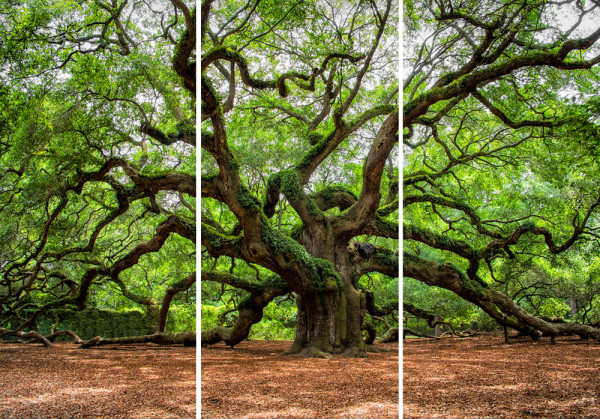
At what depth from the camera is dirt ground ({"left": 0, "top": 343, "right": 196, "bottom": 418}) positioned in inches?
106

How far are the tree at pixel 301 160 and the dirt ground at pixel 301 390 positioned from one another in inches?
52.4

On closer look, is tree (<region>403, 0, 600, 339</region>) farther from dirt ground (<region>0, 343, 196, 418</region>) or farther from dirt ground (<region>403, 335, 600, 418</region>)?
dirt ground (<region>0, 343, 196, 418</region>)

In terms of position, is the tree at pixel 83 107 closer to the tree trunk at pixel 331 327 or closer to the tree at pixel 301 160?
the tree at pixel 301 160

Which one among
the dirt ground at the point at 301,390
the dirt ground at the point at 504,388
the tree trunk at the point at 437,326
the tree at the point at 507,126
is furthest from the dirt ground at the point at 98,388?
the tree trunk at the point at 437,326

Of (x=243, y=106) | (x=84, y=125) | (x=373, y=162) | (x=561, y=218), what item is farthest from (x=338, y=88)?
(x=561, y=218)

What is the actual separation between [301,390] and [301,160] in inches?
179

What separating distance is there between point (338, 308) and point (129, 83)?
4670 millimetres

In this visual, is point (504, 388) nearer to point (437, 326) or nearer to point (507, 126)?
point (507, 126)

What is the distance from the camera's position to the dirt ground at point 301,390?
2.70 metres

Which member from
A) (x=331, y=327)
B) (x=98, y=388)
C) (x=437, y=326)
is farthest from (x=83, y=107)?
(x=437, y=326)

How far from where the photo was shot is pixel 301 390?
133 inches

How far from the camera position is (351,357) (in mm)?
5906

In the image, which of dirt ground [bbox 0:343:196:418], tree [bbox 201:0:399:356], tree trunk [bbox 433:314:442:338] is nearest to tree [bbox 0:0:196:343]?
tree [bbox 201:0:399:356]

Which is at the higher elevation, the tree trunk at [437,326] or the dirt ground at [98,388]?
the dirt ground at [98,388]
